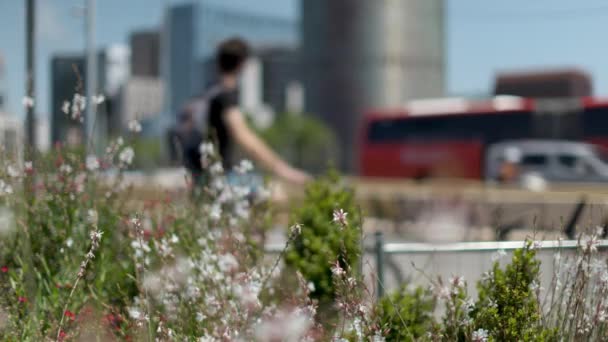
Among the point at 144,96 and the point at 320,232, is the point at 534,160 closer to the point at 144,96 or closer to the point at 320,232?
the point at 320,232

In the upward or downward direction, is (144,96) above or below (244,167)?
below

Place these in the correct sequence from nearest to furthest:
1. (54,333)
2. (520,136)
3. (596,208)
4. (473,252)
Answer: (54,333)
(596,208)
(473,252)
(520,136)

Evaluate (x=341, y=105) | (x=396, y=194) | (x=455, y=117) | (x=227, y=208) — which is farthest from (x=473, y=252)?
(x=341, y=105)

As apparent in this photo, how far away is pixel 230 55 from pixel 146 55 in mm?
154272

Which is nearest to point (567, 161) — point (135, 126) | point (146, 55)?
point (135, 126)

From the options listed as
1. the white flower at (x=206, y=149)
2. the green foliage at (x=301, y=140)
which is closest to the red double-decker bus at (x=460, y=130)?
the white flower at (x=206, y=149)

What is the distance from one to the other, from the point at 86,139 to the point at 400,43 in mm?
88526

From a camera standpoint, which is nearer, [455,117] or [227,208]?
[227,208]

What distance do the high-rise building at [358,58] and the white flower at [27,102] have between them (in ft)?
275

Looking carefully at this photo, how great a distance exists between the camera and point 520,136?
2670cm

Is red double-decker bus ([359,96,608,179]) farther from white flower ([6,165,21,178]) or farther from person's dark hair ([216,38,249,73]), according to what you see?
white flower ([6,165,21,178])

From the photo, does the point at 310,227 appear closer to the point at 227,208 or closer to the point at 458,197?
the point at 227,208

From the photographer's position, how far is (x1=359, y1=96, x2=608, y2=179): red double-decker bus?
997 inches

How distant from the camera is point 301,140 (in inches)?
3152
